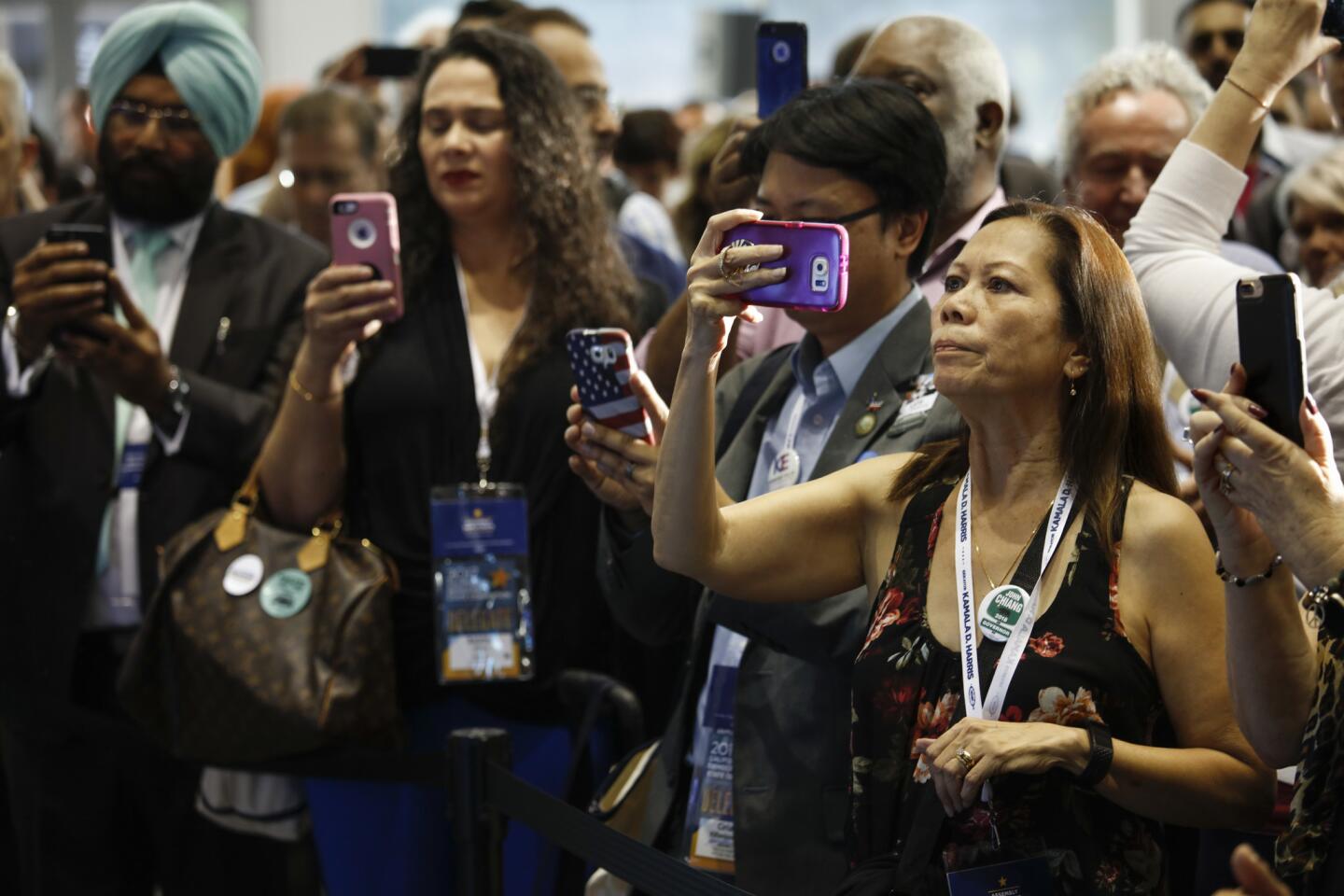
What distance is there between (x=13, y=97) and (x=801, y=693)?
9.77 feet

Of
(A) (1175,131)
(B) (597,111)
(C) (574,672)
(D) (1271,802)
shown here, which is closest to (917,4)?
(B) (597,111)

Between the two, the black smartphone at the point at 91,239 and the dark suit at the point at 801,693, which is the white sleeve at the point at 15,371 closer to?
the black smartphone at the point at 91,239

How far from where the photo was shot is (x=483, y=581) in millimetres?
3396

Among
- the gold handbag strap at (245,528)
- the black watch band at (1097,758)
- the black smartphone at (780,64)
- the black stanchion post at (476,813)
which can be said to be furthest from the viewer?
the gold handbag strap at (245,528)

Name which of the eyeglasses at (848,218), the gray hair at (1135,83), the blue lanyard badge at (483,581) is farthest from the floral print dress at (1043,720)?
the gray hair at (1135,83)

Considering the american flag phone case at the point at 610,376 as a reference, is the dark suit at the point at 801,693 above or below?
below

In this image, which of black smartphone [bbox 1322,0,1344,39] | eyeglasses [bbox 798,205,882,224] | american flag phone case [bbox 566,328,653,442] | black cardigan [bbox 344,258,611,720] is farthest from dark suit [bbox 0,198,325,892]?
black smartphone [bbox 1322,0,1344,39]

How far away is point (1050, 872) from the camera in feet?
7.00

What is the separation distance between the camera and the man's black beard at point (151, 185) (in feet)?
12.7

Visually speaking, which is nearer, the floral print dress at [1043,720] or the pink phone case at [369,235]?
the floral print dress at [1043,720]

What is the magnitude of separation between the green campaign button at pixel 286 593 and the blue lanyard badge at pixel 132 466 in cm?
51

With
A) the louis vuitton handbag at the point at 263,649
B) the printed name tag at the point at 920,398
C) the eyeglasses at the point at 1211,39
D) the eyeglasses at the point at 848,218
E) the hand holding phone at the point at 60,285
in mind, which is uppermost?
the eyeglasses at the point at 1211,39

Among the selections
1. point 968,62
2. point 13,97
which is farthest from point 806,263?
point 13,97

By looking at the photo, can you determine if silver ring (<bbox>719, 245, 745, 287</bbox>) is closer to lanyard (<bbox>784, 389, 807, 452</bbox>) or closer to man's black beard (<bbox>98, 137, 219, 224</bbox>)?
lanyard (<bbox>784, 389, 807, 452</bbox>)
